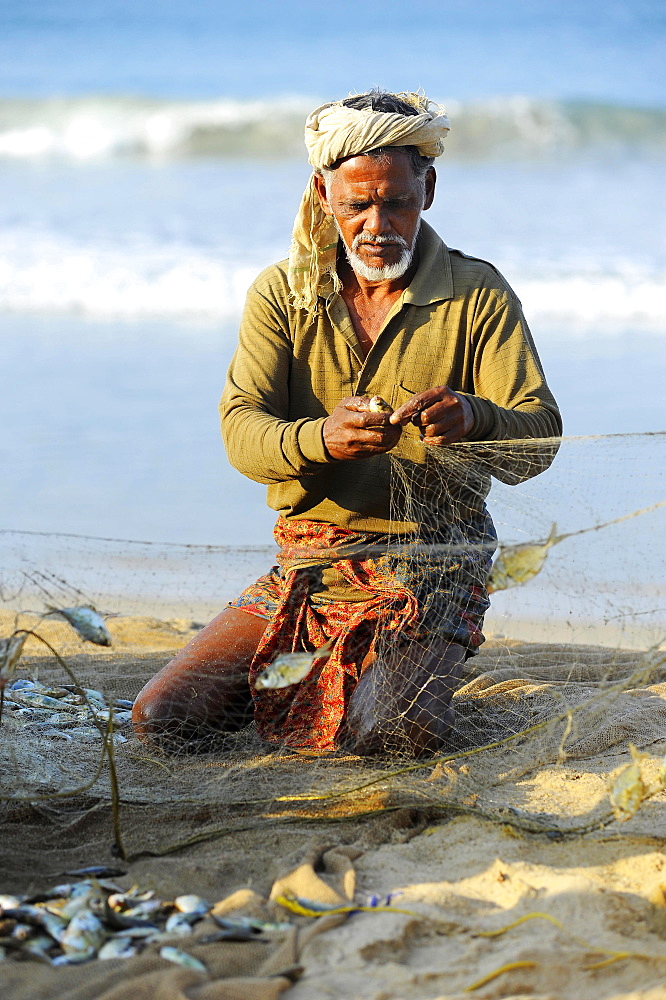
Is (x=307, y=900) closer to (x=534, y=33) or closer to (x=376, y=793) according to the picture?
(x=376, y=793)

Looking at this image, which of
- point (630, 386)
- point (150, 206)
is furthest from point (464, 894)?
point (150, 206)

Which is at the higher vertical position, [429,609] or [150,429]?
[150,429]

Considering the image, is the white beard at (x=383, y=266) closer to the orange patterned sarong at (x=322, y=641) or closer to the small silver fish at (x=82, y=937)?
the orange patterned sarong at (x=322, y=641)

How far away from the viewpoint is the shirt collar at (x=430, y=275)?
10.9 ft

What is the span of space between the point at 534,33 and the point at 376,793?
2562 cm

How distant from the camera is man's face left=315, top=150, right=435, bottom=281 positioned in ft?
10.4

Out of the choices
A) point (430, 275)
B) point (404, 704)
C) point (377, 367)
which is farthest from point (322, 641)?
point (430, 275)

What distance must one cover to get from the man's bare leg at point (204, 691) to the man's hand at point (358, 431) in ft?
2.50

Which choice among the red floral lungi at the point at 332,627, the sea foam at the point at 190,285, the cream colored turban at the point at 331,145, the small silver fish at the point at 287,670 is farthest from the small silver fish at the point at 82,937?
the sea foam at the point at 190,285

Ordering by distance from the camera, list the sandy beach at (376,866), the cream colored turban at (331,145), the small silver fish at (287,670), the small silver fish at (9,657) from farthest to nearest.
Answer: the cream colored turban at (331,145) → the small silver fish at (287,670) → the small silver fish at (9,657) → the sandy beach at (376,866)

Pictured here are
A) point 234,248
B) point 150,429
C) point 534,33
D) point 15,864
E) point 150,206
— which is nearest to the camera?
point 15,864

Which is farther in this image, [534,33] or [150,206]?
[534,33]

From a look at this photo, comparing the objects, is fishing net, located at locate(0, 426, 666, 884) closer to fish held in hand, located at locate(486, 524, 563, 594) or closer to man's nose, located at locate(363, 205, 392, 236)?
fish held in hand, located at locate(486, 524, 563, 594)

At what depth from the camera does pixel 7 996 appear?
6.22 ft
